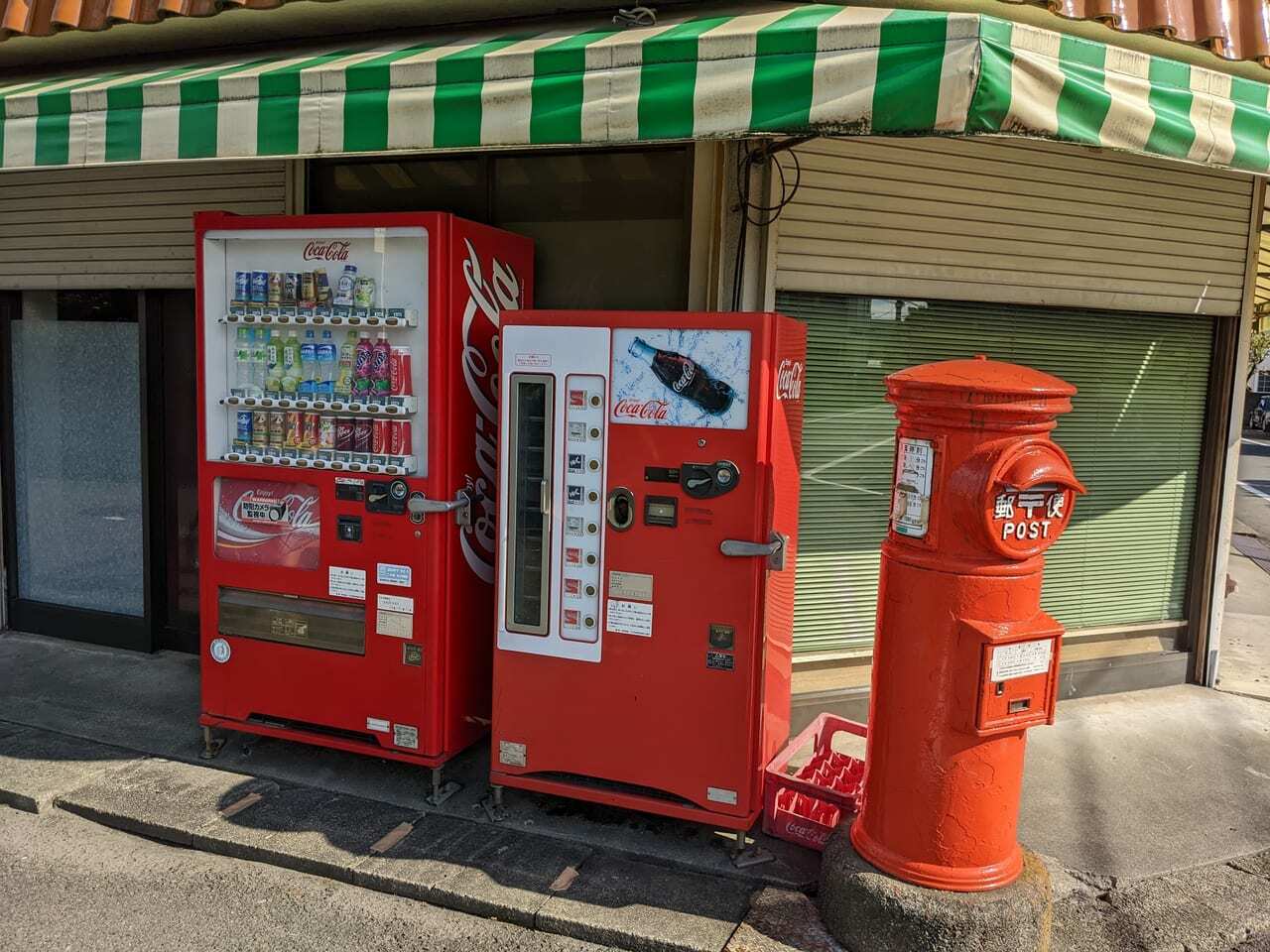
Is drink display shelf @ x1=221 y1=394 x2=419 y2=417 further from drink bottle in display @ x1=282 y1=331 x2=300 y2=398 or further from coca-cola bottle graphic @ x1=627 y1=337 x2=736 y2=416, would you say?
coca-cola bottle graphic @ x1=627 y1=337 x2=736 y2=416

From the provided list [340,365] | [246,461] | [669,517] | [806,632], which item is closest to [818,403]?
[806,632]

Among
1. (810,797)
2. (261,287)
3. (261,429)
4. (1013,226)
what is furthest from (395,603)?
(1013,226)

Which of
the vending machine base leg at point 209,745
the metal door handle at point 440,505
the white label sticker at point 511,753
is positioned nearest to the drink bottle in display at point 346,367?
the metal door handle at point 440,505

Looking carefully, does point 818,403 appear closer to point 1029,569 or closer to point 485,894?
point 1029,569

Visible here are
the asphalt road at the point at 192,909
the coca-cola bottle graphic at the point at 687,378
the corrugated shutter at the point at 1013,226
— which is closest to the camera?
the asphalt road at the point at 192,909

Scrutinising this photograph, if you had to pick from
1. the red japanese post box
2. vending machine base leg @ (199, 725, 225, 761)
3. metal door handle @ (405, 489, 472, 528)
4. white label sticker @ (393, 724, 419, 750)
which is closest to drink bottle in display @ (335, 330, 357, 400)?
metal door handle @ (405, 489, 472, 528)

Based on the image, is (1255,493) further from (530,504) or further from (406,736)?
(406,736)

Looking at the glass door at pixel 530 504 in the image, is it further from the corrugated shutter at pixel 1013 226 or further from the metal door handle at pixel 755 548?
the corrugated shutter at pixel 1013 226

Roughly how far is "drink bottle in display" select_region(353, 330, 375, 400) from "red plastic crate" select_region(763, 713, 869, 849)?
2.42 meters

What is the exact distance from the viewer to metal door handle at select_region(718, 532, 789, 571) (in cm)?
383

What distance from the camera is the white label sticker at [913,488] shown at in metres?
3.28

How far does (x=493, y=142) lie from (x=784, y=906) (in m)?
3.14

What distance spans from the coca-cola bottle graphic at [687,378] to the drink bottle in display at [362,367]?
A: 4.06 feet

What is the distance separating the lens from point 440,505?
167 inches
